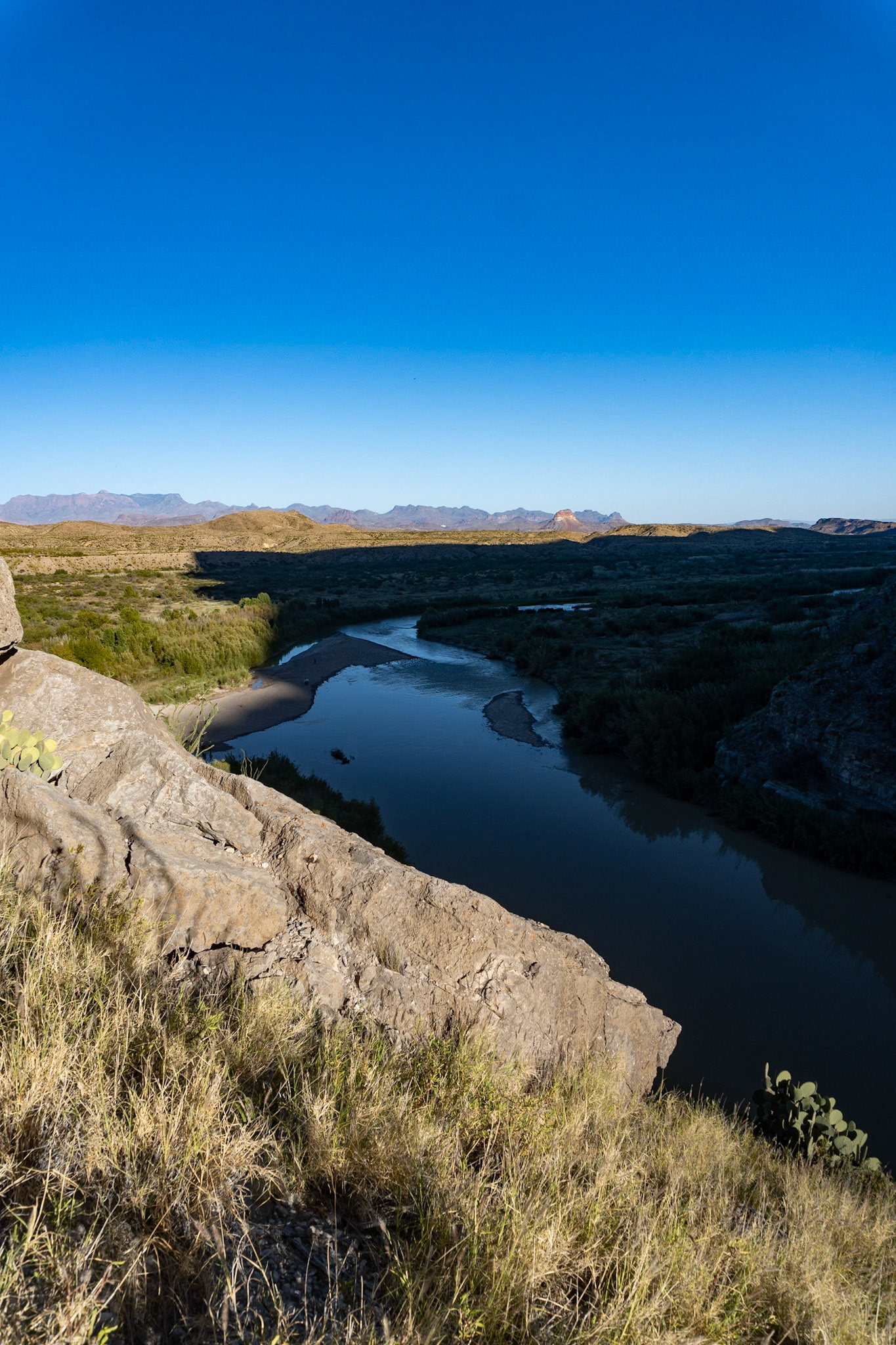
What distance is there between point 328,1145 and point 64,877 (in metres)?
2.12

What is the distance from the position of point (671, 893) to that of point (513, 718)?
832cm

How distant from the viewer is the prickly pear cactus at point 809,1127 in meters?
4.23

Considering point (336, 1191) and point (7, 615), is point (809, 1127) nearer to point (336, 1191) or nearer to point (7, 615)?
point (336, 1191)

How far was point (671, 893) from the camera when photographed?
29.4ft

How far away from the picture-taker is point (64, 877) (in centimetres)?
366

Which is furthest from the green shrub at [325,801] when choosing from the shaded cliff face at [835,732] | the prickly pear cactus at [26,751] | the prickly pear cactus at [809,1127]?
the shaded cliff face at [835,732]

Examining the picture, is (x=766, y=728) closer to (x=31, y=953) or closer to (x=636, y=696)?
(x=636, y=696)

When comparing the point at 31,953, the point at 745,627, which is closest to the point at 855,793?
the point at 31,953

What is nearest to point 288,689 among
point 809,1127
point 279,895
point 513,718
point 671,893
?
point 513,718

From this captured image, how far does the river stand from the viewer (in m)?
6.30

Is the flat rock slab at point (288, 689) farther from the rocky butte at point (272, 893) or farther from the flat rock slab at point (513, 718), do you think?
the rocky butte at point (272, 893)

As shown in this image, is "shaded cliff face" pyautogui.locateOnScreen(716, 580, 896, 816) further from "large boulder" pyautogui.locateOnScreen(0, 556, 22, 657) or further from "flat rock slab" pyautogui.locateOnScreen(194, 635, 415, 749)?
"large boulder" pyautogui.locateOnScreen(0, 556, 22, 657)

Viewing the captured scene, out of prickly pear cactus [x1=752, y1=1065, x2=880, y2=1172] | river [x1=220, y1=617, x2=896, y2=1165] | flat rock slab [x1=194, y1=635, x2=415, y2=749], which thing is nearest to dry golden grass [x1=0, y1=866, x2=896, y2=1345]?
prickly pear cactus [x1=752, y1=1065, x2=880, y2=1172]

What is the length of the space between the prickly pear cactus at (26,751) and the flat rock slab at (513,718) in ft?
37.2
